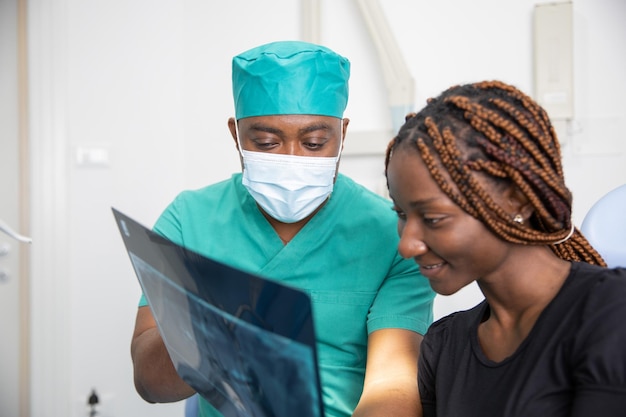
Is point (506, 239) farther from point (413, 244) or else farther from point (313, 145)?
point (313, 145)

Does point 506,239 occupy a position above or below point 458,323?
above

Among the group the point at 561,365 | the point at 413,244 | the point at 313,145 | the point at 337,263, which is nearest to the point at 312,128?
the point at 313,145

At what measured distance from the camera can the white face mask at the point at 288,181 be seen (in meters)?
1.11

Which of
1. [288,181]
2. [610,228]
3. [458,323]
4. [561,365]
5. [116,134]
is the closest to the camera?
[561,365]

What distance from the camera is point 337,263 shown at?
1.16 m

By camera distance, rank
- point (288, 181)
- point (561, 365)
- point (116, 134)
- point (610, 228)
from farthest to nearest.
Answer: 1. point (116, 134)
2. point (288, 181)
3. point (610, 228)
4. point (561, 365)

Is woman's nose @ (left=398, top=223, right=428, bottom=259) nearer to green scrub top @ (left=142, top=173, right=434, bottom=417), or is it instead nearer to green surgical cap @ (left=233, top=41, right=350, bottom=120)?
green scrub top @ (left=142, top=173, right=434, bottom=417)

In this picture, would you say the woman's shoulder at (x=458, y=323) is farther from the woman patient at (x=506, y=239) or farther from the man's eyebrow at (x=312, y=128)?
the man's eyebrow at (x=312, y=128)

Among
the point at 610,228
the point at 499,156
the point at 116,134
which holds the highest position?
the point at 116,134

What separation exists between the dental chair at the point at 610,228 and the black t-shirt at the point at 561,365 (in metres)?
0.25

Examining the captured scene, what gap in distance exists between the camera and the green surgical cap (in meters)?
1.11

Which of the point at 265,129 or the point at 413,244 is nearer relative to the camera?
the point at 413,244

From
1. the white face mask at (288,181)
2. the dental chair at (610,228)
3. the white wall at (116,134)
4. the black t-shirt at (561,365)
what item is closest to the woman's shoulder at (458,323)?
the black t-shirt at (561,365)

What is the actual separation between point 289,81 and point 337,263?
0.35 meters
